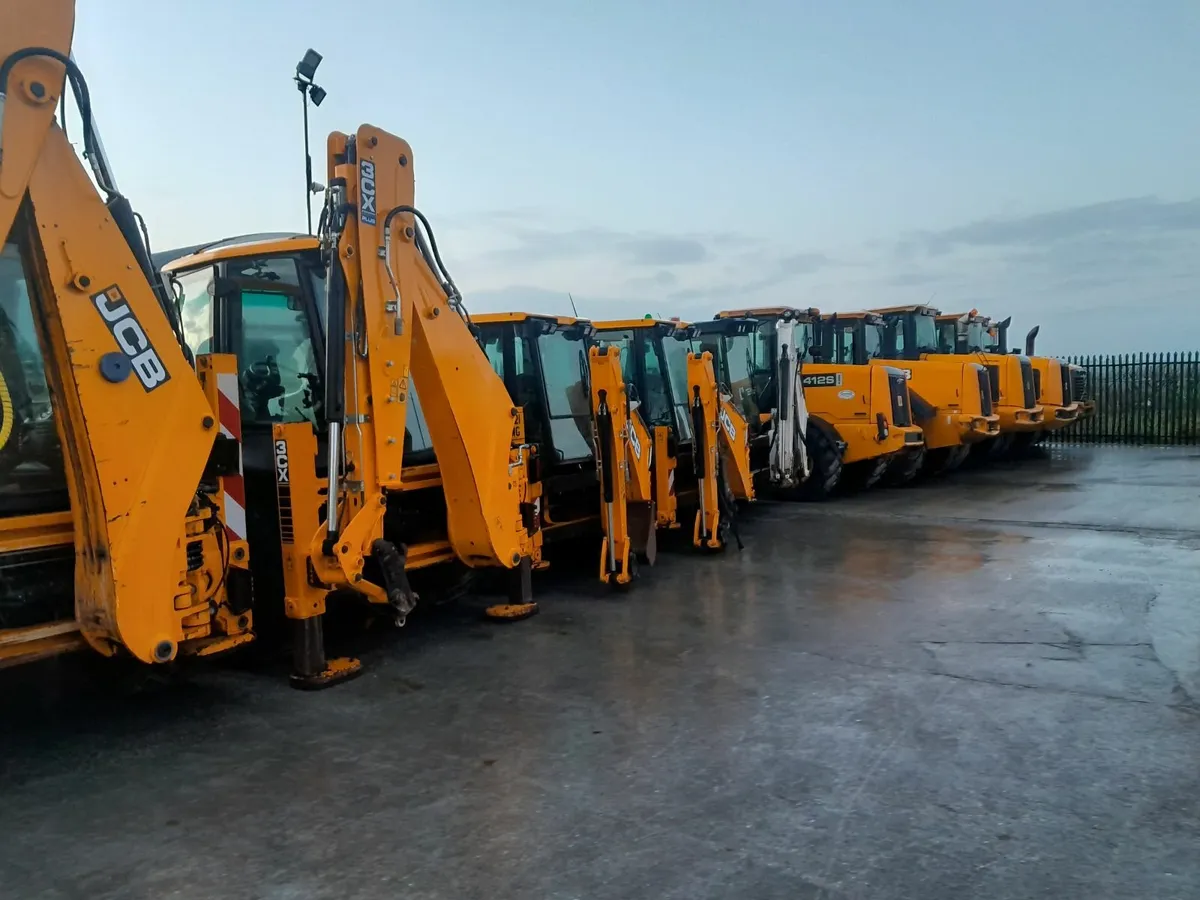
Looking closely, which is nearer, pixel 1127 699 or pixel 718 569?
pixel 1127 699

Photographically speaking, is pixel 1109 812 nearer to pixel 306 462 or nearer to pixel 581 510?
pixel 306 462

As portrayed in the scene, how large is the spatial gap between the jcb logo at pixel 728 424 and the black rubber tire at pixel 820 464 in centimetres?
296

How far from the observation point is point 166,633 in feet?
13.2

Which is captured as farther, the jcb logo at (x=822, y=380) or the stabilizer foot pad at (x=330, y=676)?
the jcb logo at (x=822, y=380)

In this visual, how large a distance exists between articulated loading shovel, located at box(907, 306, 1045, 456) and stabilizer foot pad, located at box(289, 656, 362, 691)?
38.8 ft

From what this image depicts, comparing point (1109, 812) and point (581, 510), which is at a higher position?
point (581, 510)

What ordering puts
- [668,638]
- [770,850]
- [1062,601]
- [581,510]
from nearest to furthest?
1. [770,850]
2. [668,638]
3. [1062,601]
4. [581,510]

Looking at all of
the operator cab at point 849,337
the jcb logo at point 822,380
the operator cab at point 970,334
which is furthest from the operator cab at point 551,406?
the operator cab at point 970,334

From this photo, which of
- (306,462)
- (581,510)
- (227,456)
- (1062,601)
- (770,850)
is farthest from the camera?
(581,510)

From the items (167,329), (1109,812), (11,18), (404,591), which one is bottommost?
(1109,812)

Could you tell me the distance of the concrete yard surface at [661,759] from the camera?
3.11m

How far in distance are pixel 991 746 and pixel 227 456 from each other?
12.0ft

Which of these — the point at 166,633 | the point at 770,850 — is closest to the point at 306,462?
the point at 166,633

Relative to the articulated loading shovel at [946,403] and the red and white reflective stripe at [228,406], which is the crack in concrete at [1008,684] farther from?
the articulated loading shovel at [946,403]
